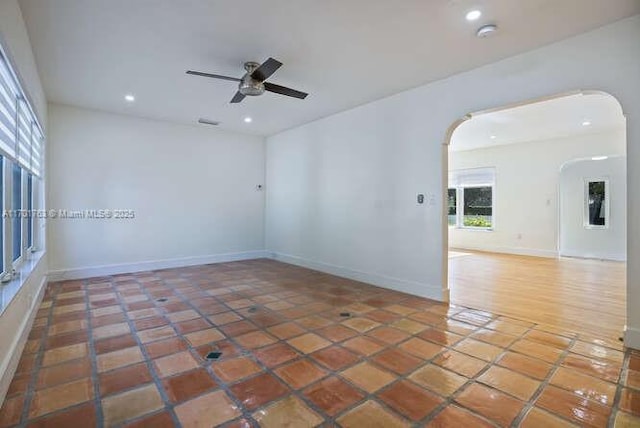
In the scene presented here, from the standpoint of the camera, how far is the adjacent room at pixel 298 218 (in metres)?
2.07

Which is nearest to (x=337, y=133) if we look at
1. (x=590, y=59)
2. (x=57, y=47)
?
(x=590, y=59)

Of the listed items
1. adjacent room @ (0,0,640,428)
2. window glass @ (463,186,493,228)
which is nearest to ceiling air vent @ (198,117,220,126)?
adjacent room @ (0,0,640,428)

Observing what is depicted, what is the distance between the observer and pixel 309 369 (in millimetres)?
2299

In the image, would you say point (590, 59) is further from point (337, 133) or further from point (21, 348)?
A: point (21, 348)

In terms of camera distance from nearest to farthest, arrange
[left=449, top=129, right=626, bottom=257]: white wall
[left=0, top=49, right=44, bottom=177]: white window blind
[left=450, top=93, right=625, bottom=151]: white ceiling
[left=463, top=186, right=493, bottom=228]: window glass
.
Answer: [left=0, top=49, right=44, bottom=177]: white window blind, [left=450, top=93, right=625, bottom=151]: white ceiling, [left=449, top=129, right=626, bottom=257]: white wall, [left=463, top=186, right=493, bottom=228]: window glass

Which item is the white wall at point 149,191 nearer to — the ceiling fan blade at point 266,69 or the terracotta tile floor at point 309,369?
the terracotta tile floor at point 309,369

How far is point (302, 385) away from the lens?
6.87ft

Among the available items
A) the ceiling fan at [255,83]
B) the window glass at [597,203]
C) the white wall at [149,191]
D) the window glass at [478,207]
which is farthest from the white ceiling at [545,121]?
the white wall at [149,191]

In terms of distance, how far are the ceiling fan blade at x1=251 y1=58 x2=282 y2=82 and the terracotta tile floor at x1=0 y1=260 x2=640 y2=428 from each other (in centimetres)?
246

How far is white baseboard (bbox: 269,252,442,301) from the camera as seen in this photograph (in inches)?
159

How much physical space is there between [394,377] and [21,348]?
2.89 meters

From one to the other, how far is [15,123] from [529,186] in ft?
30.3

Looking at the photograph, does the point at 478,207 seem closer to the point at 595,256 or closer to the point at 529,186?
the point at 529,186

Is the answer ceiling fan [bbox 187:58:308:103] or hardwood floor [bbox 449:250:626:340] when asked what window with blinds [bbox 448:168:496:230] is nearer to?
hardwood floor [bbox 449:250:626:340]
